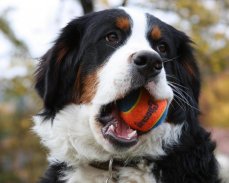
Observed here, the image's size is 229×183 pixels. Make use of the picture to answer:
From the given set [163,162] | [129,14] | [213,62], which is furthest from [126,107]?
[213,62]

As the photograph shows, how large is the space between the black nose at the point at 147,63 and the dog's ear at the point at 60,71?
2.81 feet

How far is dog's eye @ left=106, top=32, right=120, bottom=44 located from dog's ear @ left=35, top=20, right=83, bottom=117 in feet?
1.14

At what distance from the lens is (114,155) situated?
454 centimetres

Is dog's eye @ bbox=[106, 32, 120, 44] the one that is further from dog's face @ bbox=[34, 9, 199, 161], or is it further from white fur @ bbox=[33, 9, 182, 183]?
white fur @ bbox=[33, 9, 182, 183]

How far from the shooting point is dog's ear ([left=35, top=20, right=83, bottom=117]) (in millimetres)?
4857

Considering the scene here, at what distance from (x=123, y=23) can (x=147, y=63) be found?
0.71 m

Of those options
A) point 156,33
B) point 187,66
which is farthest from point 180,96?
point 156,33

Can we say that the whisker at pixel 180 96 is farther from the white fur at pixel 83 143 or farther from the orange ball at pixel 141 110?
the orange ball at pixel 141 110

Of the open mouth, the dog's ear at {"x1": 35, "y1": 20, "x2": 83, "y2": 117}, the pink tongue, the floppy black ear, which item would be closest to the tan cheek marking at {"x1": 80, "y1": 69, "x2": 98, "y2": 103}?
the dog's ear at {"x1": 35, "y1": 20, "x2": 83, "y2": 117}

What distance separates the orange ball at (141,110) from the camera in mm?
4223

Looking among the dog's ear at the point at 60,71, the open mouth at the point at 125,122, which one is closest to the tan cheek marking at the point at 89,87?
the dog's ear at the point at 60,71

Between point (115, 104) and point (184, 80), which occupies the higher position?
point (115, 104)

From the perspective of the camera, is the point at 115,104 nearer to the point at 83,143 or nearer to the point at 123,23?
the point at 83,143

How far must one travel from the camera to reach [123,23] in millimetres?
4668
